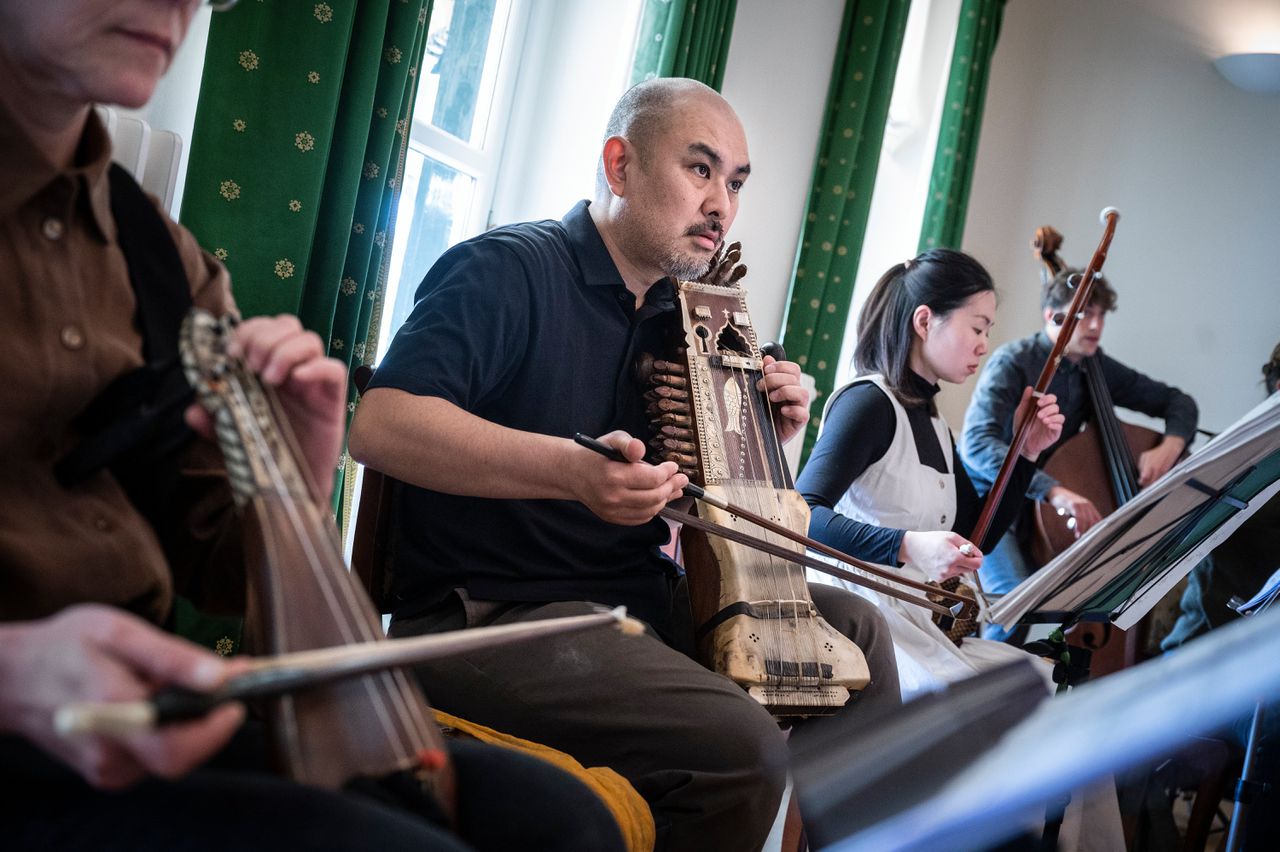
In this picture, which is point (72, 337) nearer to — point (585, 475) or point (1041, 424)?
point (585, 475)

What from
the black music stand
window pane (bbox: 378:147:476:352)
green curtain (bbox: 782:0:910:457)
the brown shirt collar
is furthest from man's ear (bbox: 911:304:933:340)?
the brown shirt collar

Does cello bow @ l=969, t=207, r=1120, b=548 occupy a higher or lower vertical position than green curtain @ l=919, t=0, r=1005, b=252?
lower

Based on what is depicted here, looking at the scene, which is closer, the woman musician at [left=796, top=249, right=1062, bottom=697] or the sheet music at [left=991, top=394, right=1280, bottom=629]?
the sheet music at [left=991, top=394, right=1280, bottom=629]

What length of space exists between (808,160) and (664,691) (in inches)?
114

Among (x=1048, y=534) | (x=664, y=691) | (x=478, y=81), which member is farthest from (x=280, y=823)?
(x=1048, y=534)

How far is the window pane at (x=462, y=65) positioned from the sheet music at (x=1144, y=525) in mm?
1743

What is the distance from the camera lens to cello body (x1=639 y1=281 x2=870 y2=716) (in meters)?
1.45

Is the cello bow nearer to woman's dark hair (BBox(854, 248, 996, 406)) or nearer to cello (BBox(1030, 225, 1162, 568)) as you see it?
woman's dark hair (BBox(854, 248, 996, 406))

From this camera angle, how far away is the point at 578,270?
166 centimetres

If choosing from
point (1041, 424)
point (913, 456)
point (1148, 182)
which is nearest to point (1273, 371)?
point (1041, 424)

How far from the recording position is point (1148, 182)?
500 cm

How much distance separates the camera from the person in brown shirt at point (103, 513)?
556mm

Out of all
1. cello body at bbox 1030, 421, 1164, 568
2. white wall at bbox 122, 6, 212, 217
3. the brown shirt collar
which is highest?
white wall at bbox 122, 6, 212, 217

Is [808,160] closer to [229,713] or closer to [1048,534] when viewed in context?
[1048,534]
